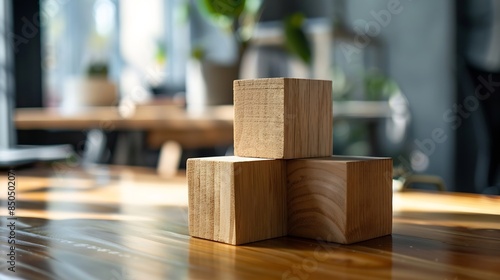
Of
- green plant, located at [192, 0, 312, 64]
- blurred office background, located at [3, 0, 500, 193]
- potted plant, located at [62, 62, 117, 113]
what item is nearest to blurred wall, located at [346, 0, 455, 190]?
blurred office background, located at [3, 0, 500, 193]

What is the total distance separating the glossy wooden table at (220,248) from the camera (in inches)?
22.6

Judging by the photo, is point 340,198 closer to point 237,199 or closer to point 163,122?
point 237,199

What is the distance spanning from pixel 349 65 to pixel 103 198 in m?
3.03

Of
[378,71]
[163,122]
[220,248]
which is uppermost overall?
[378,71]

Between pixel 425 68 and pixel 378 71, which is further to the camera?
pixel 378 71

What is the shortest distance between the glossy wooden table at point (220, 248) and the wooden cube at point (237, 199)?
0.02 m

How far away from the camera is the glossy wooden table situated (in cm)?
57

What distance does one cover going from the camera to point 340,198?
72cm

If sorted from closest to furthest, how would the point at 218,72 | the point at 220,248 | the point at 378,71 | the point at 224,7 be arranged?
the point at 220,248
the point at 224,7
the point at 218,72
the point at 378,71

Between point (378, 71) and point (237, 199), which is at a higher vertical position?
point (378, 71)

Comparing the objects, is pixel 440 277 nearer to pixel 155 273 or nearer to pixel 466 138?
pixel 155 273

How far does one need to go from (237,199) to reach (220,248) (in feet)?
0.21

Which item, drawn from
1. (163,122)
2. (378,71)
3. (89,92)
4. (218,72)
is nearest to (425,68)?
(378,71)

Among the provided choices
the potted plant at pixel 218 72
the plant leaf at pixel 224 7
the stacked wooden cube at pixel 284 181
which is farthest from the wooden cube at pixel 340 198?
the potted plant at pixel 218 72
